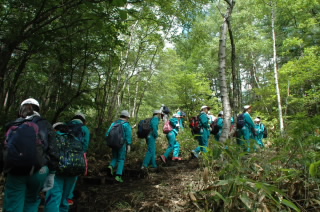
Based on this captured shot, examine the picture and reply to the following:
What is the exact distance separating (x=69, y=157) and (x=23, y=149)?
2.48 feet

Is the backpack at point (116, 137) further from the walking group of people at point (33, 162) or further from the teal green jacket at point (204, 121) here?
the teal green jacket at point (204, 121)

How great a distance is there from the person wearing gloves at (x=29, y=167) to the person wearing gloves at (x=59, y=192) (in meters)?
0.20

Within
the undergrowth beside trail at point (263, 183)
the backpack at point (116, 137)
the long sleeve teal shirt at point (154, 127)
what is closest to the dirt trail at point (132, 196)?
the undergrowth beside trail at point (263, 183)

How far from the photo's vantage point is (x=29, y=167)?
2.36 m

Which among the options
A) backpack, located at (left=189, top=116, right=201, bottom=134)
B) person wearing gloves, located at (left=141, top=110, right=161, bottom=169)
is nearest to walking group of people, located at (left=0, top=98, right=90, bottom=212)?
person wearing gloves, located at (left=141, top=110, right=161, bottom=169)

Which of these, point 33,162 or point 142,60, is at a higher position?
point 142,60

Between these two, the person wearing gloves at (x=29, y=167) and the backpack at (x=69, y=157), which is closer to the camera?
the person wearing gloves at (x=29, y=167)

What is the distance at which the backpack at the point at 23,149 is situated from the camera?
Result: 2.32 metres

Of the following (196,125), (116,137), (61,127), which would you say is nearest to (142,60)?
(196,125)

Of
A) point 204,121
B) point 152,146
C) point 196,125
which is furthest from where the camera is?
point 196,125

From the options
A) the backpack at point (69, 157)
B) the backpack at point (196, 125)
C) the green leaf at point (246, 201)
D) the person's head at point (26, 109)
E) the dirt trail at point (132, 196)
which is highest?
the backpack at point (196, 125)

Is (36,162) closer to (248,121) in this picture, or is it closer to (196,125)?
(196,125)

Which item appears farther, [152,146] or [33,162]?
[152,146]

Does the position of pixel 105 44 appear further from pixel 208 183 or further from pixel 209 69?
pixel 209 69
